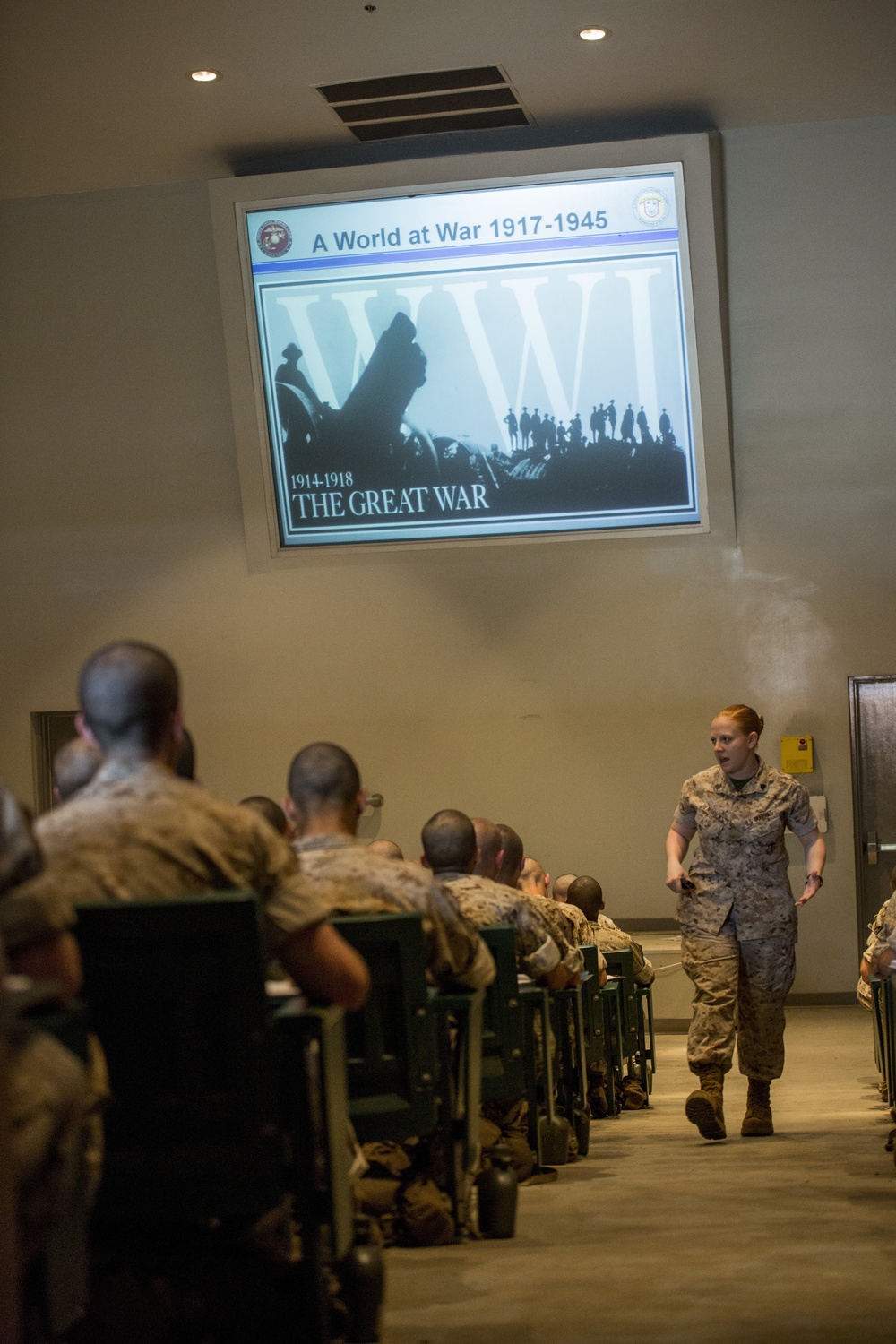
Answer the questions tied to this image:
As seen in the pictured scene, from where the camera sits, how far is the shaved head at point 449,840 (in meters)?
4.29

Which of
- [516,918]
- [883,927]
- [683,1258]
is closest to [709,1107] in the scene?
[883,927]

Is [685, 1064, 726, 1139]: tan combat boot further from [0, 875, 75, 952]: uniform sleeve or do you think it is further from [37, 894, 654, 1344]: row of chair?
[0, 875, 75, 952]: uniform sleeve

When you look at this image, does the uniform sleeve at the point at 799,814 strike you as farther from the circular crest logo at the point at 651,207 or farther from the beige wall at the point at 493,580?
the circular crest logo at the point at 651,207

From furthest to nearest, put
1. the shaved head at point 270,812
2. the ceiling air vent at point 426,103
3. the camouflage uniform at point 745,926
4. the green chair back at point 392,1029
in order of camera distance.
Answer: the ceiling air vent at point 426,103 → the camouflage uniform at point 745,926 → the shaved head at point 270,812 → the green chair back at point 392,1029

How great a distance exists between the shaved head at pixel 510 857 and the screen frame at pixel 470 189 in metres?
3.97

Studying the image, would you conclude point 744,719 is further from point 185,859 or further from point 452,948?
point 185,859

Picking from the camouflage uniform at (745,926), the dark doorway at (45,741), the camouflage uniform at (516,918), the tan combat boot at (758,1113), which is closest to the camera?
the camouflage uniform at (516,918)

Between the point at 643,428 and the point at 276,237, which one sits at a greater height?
the point at 276,237

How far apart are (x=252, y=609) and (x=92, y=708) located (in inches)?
280

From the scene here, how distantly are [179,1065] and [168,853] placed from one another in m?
0.34

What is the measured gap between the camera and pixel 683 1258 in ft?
10.1

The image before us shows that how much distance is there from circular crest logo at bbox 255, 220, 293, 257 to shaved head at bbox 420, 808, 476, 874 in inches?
225

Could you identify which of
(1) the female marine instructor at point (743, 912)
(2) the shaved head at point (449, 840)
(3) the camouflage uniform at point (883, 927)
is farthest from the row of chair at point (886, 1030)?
(2) the shaved head at point (449, 840)

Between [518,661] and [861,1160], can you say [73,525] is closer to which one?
[518,661]
